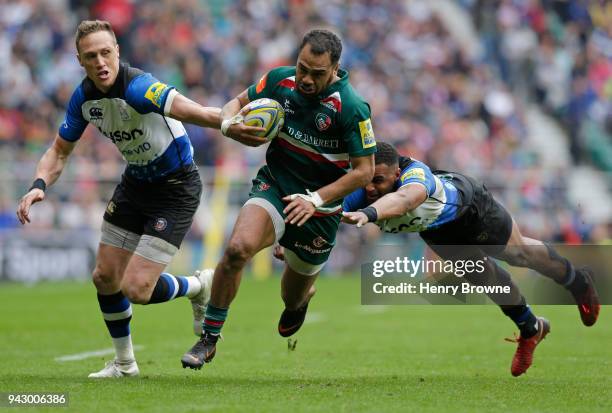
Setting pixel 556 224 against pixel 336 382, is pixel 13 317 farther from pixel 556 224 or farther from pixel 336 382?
pixel 556 224

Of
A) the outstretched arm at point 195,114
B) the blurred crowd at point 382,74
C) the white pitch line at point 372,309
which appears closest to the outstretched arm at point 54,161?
the outstretched arm at point 195,114

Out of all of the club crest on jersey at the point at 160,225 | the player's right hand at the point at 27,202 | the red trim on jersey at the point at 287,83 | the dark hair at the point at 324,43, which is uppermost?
the dark hair at the point at 324,43

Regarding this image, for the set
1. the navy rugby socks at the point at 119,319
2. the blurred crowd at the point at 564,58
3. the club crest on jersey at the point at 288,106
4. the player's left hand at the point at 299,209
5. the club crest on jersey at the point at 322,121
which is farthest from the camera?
the blurred crowd at the point at 564,58

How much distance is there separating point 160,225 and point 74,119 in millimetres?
1141

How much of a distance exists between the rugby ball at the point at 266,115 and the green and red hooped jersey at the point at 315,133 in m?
0.23

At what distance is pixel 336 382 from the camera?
8.92 meters

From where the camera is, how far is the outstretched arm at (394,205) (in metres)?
7.96

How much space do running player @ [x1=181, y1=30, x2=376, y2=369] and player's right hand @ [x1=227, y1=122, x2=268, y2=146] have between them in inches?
0.6

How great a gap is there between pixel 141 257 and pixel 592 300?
14.1ft

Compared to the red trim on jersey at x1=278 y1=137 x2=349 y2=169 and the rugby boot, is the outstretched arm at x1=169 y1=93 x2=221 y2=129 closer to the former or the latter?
the red trim on jersey at x1=278 y1=137 x2=349 y2=169

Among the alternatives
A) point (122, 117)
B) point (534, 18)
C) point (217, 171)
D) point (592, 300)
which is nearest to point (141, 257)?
point (122, 117)

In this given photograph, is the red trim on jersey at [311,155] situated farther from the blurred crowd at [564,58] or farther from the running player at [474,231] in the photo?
the blurred crowd at [564,58]

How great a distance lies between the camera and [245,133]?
816cm

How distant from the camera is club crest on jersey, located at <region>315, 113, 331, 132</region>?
8703 millimetres
